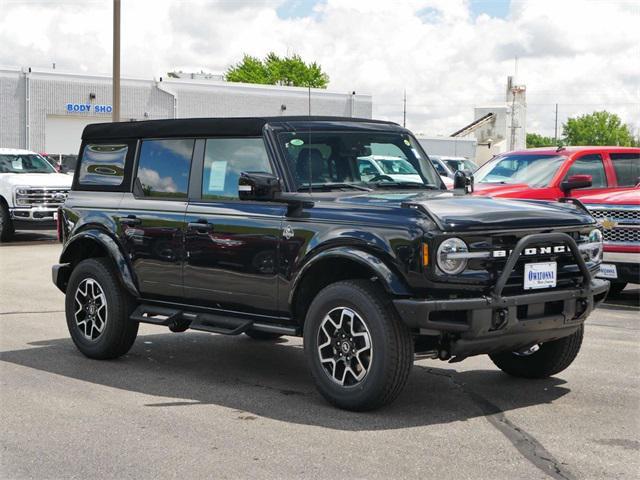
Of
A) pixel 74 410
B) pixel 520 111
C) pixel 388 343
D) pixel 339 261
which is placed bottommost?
pixel 74 410

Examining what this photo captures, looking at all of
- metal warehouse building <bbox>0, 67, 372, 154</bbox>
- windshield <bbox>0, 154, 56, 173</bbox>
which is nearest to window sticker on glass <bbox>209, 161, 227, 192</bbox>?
windshield <bbox>0, 154, 56, 173</bbox>

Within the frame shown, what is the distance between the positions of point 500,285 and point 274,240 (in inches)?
64.3

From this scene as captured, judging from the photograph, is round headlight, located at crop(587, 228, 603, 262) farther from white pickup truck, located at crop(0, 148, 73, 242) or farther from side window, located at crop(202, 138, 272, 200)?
white pickup truck, located at crop(0, 148, 73, 242)

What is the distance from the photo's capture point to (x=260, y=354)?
8.52 metres

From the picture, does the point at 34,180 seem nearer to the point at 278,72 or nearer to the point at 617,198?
the point at 617,198

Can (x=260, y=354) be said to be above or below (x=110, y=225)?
below

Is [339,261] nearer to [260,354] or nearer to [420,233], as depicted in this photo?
[420,233]

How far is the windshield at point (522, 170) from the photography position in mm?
13297

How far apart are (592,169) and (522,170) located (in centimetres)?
95

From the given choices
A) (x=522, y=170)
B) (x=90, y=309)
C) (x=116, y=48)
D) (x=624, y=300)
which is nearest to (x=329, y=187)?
(x=90, y=309)

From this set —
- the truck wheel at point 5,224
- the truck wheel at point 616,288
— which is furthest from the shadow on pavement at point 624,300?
the truck wheel at point 5,224

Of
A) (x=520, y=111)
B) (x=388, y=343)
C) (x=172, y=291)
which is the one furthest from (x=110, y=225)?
(x=520, y=111)

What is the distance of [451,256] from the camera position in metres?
5.87

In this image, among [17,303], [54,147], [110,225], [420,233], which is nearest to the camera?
[420,233]
